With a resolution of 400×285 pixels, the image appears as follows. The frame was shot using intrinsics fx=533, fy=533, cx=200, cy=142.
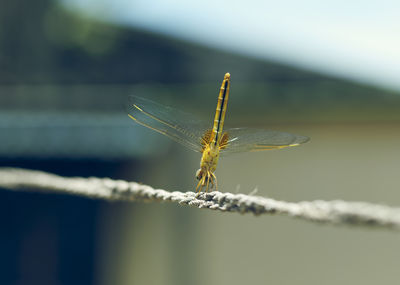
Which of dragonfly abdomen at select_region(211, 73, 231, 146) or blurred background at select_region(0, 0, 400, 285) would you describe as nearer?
dragonfly abdomen at select_region(211, 73, 231, 146)

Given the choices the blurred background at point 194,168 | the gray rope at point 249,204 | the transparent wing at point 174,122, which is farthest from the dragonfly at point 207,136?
the blurred background at point 194,168

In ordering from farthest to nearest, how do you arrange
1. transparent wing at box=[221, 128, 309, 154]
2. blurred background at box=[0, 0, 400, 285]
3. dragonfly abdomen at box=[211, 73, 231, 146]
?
Answer: blurred background at box=[0, 0, 400, 285] → dragonfly abdomen at box=[211, 73, 231, 146] → transparent wing at box=[221, 128, 309, 154]

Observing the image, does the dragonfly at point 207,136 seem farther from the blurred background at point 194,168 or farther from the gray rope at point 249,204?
the blurred background at point 194,168

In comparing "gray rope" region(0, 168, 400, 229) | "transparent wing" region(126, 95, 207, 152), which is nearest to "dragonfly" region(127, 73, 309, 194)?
"transparent wing" region(126, 95, 207, 152)

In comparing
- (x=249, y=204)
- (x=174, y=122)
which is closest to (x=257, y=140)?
(x=174, y=122)

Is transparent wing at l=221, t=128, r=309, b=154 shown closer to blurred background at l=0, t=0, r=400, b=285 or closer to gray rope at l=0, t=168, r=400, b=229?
gray rope at l=0, t=168, r=400, b=229

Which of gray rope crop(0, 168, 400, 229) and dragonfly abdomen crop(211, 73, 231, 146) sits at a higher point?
dragonfly abdomen crop(211, 73, 231, 146)
